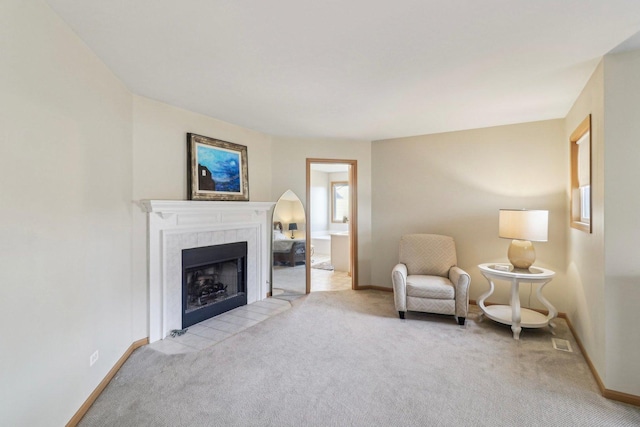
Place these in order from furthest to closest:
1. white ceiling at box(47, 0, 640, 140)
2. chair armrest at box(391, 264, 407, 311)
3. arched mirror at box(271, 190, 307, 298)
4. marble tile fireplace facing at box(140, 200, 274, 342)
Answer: arched mirror at box(271, 190, 307, 298) < chair armrest at box(391, 264, 407, 311) < marble tile fireplace facing at box(140, 200, 274, 342) < white ceiling at box(47, 0, 640, 140)

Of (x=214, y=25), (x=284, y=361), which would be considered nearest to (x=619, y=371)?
(x=284, y=361)

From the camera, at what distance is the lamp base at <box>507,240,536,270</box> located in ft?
11.0

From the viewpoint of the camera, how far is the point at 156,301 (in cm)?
317

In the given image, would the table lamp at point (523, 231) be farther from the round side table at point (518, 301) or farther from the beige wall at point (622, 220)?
the beige wall at point (622, 220)

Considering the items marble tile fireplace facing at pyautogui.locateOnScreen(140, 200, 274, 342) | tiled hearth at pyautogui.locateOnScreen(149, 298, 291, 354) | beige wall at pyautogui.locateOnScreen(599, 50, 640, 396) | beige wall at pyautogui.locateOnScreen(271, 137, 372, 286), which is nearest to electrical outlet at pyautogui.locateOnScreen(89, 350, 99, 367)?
tiled hearth at pyautogui.locateOnScreen(149, 298, 291, 354)

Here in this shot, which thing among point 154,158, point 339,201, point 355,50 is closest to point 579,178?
point 355,50

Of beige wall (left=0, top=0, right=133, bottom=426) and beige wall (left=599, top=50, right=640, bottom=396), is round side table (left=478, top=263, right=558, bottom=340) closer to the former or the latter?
beige wall (left=599, top=50, right=640, bottom=396)

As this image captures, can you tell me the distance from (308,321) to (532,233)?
2.61 meters

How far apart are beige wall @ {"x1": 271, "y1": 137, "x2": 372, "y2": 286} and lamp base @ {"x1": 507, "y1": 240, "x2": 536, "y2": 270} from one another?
6.97 feet

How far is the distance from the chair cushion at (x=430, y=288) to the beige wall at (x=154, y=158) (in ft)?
9.33

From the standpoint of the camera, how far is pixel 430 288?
361 centimetres

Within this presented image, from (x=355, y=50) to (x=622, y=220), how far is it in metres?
2.22

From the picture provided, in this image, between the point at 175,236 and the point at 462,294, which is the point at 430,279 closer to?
the point at 462,294

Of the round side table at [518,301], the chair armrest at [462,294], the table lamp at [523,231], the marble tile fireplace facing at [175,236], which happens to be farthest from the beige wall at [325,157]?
the table lamp at [523,231]
